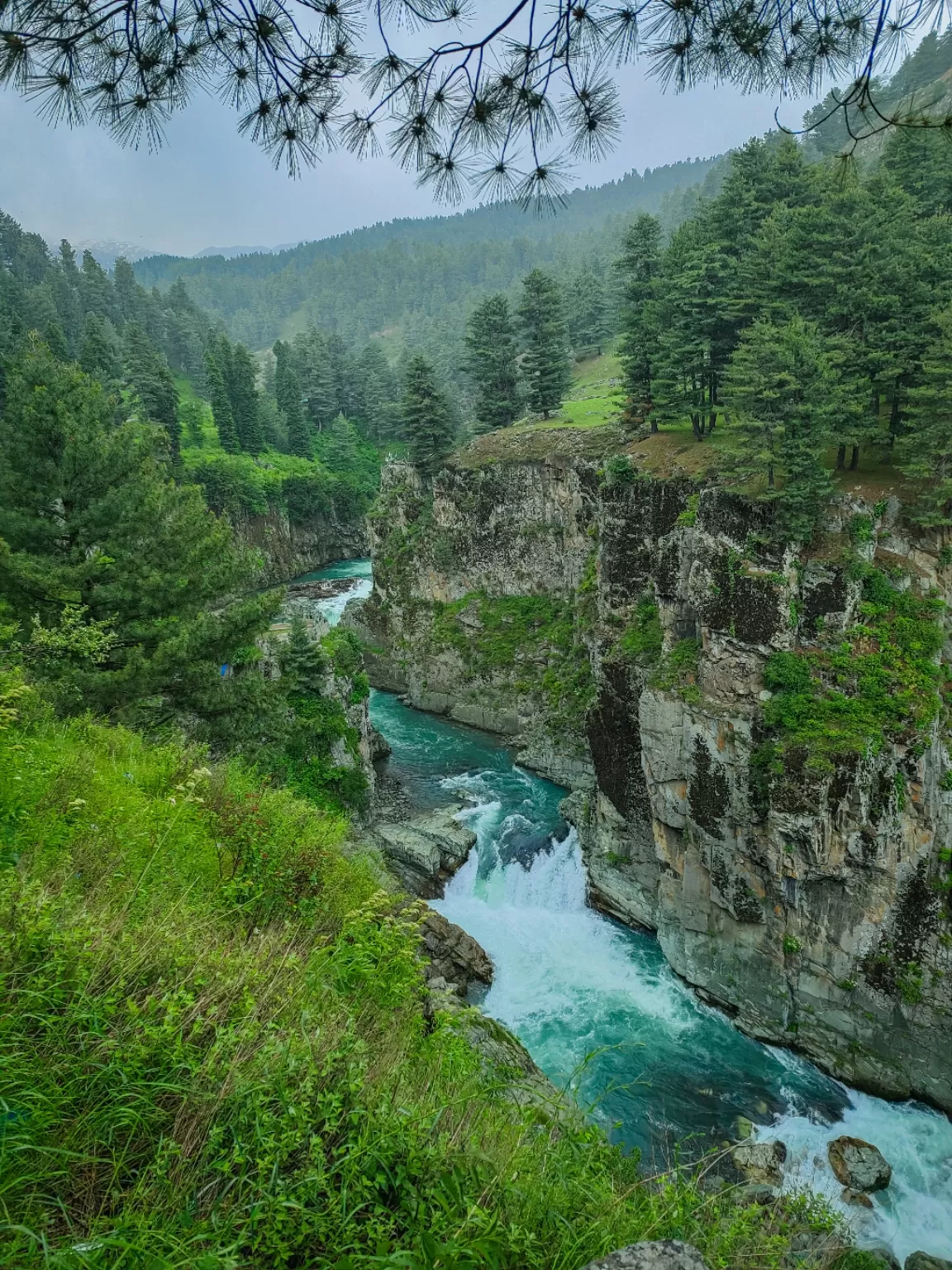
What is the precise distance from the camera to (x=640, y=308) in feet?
97.6

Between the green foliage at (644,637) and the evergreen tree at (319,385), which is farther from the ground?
the evergreen tree at (319,385)

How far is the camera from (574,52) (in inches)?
173

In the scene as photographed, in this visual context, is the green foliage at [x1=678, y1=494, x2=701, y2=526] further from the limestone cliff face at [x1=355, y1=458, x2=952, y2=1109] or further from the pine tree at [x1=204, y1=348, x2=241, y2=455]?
the pine tree at [x1=204, y1=348, x2=241, y2=455]

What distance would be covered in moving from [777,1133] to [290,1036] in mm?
16304

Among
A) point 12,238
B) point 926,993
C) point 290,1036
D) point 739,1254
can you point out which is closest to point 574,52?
point 290,1036

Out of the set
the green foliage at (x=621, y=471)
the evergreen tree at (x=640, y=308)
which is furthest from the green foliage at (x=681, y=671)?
the evergreen tree at (x=640, y=308)

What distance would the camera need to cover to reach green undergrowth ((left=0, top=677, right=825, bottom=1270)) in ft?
9.07

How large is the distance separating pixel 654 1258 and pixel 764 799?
629 inches

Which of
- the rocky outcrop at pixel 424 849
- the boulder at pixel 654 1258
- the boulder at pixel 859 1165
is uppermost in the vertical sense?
the boulder at pixel 654 1258

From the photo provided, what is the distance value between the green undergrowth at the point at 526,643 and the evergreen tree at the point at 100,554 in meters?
18.9

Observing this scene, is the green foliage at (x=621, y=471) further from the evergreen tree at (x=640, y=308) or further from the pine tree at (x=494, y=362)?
the pine tree at (x=494, y=362)

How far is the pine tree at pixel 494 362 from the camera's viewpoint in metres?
41.1

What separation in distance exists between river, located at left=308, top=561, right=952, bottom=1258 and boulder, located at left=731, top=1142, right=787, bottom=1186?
0.38m

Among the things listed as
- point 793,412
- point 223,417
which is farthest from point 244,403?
point 793,412
